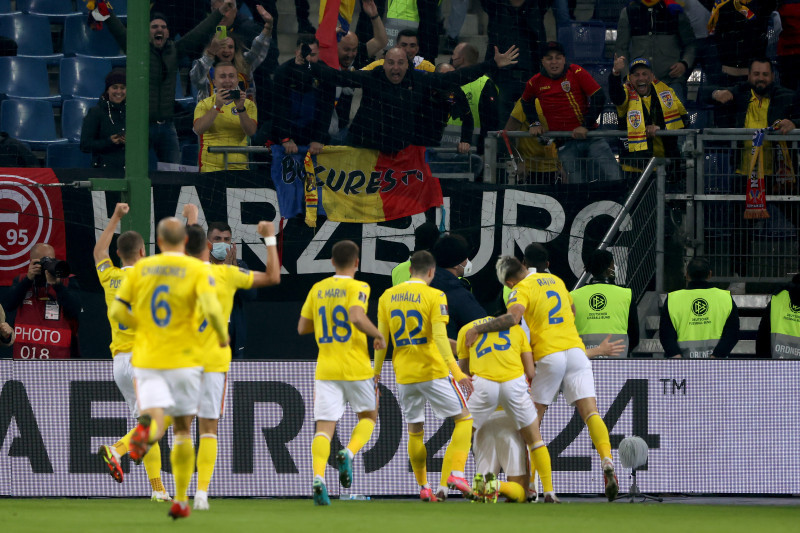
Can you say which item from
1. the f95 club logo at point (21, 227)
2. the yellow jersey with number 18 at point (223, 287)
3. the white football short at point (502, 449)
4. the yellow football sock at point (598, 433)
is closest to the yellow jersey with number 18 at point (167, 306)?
the yellow jersey with number 18 at point (223, 287)

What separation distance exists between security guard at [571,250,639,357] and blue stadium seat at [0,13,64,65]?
9.79 m

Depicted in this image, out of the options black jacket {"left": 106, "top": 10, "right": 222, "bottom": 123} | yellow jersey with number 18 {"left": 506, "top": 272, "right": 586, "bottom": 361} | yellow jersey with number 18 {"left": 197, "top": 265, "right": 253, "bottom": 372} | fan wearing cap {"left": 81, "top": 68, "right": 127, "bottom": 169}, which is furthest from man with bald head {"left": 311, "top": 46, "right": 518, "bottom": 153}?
yellow jersey with number 18 {"left": 197, "top": 265, "right": 253, "bottom": 372}

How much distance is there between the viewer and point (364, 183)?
1276cm

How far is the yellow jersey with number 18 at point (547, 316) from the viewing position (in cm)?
973

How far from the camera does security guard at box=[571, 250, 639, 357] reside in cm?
1052

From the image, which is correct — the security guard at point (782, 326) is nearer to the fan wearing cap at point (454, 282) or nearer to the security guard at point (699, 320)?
the security guard at point (699, 320)

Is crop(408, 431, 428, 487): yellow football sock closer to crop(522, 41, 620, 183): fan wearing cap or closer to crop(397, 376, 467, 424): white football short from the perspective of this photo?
crop(397, 376, 467, 424): white football short

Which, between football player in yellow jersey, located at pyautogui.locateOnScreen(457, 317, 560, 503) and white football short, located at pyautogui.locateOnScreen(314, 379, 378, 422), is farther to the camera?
football player in yellow jersey, located at pyautogui.locateOnScreen(457, 317, 560, 503)

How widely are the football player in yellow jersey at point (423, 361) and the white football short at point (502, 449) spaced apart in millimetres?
223

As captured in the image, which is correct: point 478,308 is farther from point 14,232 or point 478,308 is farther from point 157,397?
point 14,232

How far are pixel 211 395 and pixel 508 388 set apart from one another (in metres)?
2.41

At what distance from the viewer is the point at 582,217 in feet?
40.9

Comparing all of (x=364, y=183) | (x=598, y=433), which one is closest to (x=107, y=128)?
(x=364, y=183)

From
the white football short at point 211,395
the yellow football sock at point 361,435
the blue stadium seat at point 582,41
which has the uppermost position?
the blue stadium seat at point 582,41
